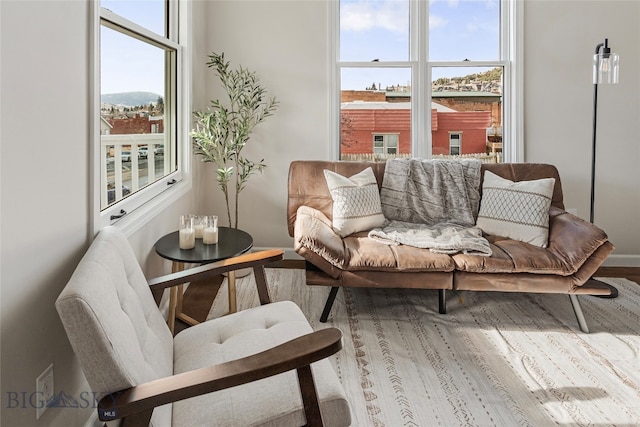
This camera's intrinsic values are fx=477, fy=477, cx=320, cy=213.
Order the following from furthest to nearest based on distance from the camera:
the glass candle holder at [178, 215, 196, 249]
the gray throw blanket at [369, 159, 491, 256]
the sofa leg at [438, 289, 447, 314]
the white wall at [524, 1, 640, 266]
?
A: the white wall at [524, 1, 640, 266], the gray throw blanket at [369, 159, 491, 256], the sofa leg at [438, 289, 447, 314], the glass candle holder at [178, 215, 196, 249]

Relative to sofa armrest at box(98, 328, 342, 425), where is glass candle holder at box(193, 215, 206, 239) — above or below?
above

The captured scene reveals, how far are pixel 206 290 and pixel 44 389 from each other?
196 cm

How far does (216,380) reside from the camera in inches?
44.8

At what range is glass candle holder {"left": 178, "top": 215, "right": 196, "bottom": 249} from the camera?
8.09 feet

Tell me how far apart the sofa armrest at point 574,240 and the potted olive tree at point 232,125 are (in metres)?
2.19

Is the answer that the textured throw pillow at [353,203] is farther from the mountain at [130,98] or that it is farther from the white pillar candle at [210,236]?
the mountain at [130,98]

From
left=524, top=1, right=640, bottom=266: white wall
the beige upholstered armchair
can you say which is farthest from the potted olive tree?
left=524, top=1, right=640, bottom=266: white wall

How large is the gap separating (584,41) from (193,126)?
314cm

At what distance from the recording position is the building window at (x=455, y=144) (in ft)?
13.1

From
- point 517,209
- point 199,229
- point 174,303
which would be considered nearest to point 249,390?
point 174,303

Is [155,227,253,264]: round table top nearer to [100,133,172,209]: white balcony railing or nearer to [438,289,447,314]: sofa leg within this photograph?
[100,133,172,209]: white balcony railing

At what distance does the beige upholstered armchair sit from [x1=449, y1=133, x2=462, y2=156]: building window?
273 cm

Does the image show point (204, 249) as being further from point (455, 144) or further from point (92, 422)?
point (455, 144)

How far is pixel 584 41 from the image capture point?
12.5 ft
